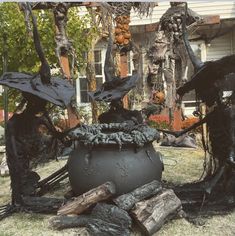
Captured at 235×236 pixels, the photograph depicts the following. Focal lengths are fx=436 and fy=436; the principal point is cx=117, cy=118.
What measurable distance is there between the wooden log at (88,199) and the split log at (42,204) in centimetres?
26

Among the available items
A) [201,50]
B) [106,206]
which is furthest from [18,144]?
[201,50]

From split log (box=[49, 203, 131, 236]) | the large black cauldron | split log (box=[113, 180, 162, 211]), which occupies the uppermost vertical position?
the large black cauldron

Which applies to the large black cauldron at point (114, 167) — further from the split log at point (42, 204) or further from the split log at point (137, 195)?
the split log at point (42, 204)

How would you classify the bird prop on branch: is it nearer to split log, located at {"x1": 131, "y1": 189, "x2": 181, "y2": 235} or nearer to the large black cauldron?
the large black cauldron

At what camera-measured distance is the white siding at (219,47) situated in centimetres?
1619

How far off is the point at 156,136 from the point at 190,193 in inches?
33.7

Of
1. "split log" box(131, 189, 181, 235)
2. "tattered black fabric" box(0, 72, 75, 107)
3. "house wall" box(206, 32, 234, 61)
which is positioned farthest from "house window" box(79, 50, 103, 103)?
"split log" box(131, 189, 181, 235)

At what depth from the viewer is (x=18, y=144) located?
17.7 feet

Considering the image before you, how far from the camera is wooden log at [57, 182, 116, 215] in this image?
473 cm

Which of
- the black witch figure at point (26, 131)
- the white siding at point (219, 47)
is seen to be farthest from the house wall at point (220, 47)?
the black witch figure at point (26, 131)

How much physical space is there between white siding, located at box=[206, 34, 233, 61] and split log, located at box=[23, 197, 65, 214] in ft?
40.0

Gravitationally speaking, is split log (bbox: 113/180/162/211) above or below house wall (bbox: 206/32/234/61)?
below

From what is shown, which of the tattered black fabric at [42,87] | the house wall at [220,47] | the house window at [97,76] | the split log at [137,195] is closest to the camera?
the split log at [137,195]

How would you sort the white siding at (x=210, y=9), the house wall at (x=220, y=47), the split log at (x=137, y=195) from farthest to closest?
the house wall at (x=220, y=47), the white siding at (x=210, y=9), the split log at (x=137, y=195)
